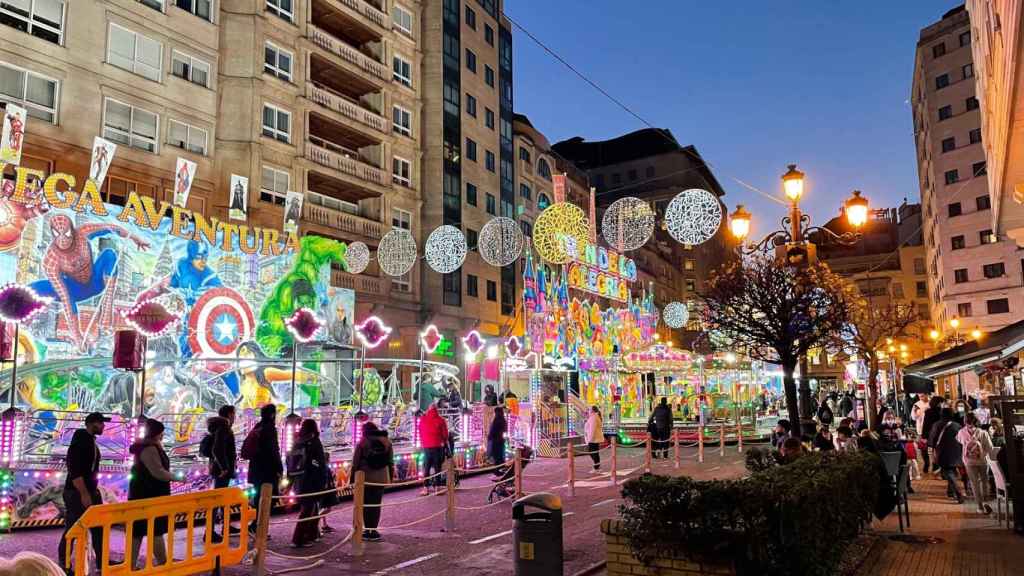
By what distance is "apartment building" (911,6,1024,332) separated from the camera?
1988 inches

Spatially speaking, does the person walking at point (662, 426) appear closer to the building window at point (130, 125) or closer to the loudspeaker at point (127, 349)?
the loudspeaker at point (127, 349)

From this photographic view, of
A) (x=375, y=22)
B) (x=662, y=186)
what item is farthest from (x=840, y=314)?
(x=662, y=186)

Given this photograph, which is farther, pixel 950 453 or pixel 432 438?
pixel 432 438

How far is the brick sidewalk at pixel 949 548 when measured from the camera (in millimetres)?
8250

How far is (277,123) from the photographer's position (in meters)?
30.4

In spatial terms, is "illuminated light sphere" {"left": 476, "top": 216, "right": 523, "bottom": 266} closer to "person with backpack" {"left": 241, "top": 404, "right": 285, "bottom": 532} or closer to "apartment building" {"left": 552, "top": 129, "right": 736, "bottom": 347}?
"person with backpack" {"left": 241, "top": 404, "right": 285, "bottom": 532}

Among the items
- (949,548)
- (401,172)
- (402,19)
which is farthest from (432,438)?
(402,19)

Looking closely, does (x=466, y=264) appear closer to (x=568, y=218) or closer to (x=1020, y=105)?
(x=568, y=218)

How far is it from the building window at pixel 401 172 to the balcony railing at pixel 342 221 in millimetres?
3242

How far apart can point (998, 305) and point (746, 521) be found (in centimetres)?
5415

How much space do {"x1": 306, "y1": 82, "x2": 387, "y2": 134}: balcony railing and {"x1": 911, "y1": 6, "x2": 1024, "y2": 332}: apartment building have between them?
1596 inches

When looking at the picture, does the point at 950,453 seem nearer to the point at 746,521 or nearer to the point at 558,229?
the point at 746,521

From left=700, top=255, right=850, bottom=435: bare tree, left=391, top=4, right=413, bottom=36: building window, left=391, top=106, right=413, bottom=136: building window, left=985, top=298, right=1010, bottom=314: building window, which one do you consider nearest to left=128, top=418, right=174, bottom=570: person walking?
left=700, top=255, right=850, bottom=435: bare tree

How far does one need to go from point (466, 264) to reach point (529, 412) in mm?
16325
